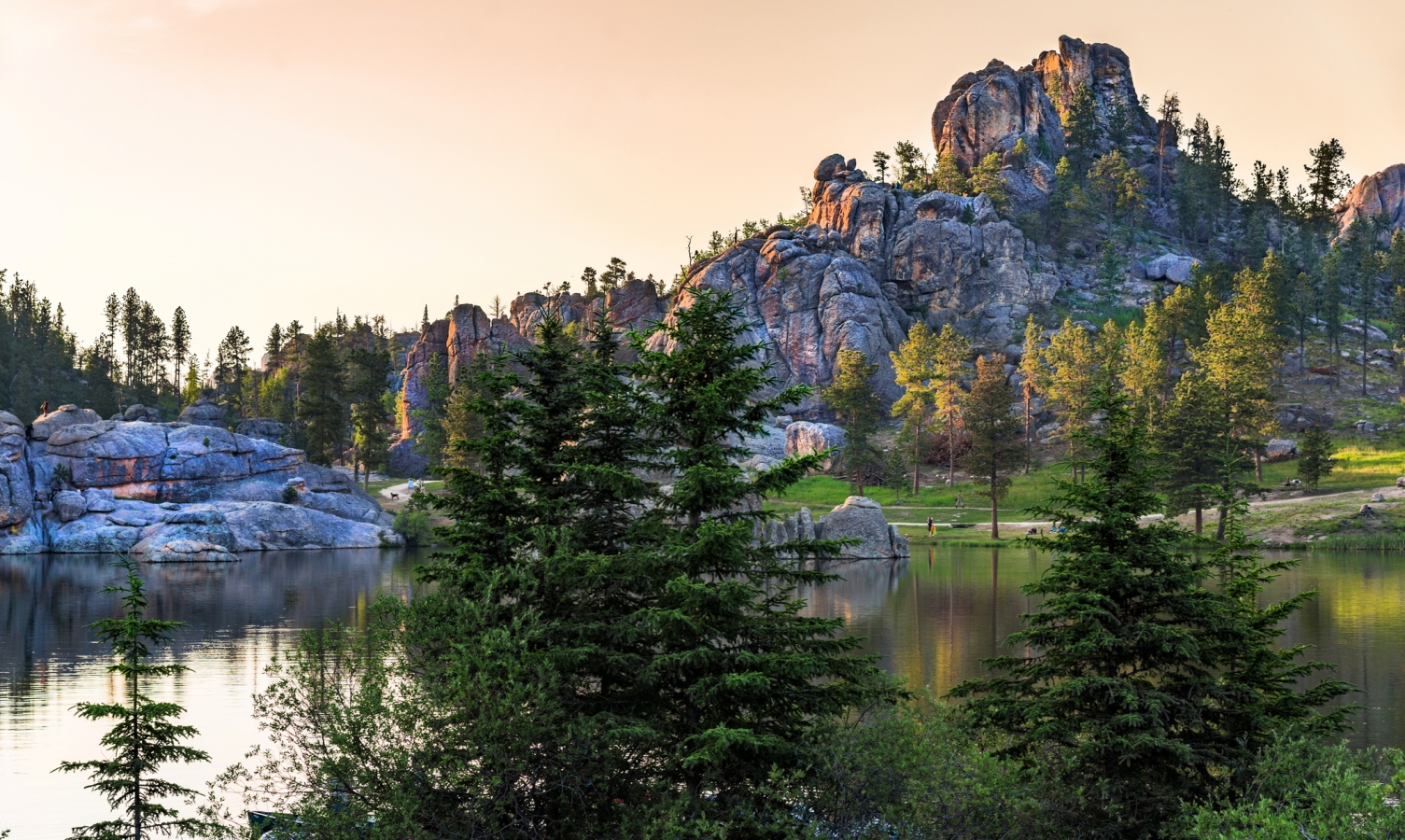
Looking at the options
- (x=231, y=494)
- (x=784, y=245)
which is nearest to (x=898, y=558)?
(x=231, y=494)

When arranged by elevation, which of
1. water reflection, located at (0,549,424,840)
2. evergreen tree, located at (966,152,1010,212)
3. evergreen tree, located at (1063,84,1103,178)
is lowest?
water reflection, located at (0,549,424,840)

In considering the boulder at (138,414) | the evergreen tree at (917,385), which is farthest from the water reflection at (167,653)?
the evergreen tree at (917,385)

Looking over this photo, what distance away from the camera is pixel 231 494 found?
308 ft

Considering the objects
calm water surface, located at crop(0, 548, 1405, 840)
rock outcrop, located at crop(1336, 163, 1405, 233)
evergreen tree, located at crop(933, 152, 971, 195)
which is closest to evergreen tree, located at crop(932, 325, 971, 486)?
calm water surface, located at crop(0, 548, 1405, 840)

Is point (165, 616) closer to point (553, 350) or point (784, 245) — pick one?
point (553, 350)

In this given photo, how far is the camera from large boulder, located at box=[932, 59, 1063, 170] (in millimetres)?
180125

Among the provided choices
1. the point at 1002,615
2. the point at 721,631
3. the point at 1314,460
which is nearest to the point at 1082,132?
the point at 1314,460

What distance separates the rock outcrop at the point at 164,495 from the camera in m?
82.8

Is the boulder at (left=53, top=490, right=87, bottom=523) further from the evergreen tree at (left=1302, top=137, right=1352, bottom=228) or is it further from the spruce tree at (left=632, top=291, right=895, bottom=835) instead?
the evergreen tree at (left=1302, top=137, right=1352, bottom=228)

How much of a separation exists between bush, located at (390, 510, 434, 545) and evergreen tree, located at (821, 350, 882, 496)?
121ft

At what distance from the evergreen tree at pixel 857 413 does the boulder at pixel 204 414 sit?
72473 millimetres

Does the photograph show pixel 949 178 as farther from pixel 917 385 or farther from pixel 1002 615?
pixel 1002 615

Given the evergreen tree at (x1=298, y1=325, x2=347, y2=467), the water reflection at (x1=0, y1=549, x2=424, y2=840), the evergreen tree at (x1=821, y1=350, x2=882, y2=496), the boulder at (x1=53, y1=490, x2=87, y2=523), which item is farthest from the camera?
the evergreen tree at (x1=298, y1=325, x2=347, y2=467)

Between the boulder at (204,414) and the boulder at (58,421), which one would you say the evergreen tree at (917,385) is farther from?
the boulder at (204,414)
